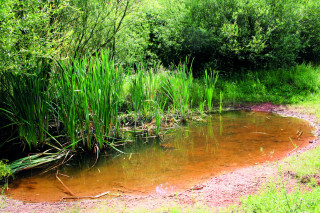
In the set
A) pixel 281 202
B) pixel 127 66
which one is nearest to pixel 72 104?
pixel 127 66

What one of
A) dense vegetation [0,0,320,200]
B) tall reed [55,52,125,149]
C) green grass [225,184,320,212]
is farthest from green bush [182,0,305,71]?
green grass [225,184,320,212]

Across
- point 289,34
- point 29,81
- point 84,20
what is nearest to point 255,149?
point 29,81

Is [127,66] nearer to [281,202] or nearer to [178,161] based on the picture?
[178,161]

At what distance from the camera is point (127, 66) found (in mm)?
5805

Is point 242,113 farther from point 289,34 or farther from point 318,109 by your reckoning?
point 289,34

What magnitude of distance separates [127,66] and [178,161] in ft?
7.79

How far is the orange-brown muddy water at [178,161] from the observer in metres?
3.80

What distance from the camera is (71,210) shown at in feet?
10.1

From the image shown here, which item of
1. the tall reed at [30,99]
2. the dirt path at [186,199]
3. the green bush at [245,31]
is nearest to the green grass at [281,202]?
the dirt path at [186,199]

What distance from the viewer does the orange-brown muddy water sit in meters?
3.80

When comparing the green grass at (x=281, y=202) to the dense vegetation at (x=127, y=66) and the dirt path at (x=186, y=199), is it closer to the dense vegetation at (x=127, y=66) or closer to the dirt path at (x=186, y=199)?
the dirt path at (x=186, y=199)

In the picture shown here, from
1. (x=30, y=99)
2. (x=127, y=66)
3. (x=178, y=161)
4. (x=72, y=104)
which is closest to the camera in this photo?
(x=72, y=104)

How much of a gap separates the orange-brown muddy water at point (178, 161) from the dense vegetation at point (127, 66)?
1.87 ft

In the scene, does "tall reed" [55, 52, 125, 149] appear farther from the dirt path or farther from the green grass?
the green grass
